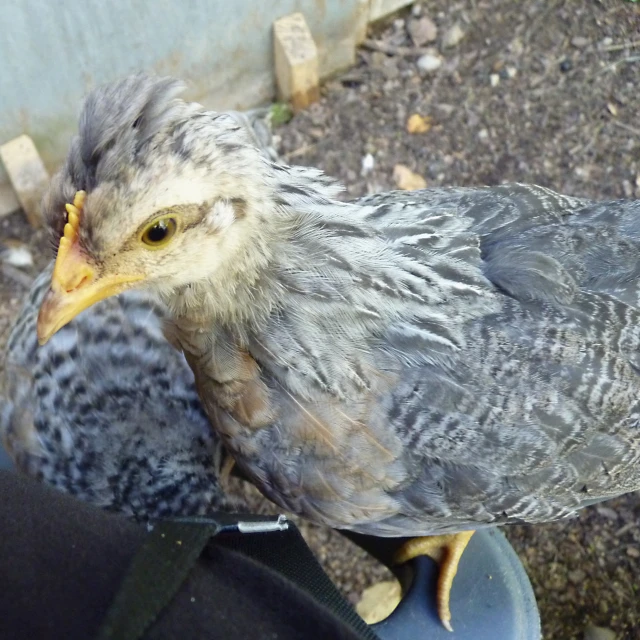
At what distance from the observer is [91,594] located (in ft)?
3.37

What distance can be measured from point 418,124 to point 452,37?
448mm

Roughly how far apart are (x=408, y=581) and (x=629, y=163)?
1.88 m

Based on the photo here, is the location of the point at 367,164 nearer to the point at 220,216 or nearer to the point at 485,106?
the point at 485,106

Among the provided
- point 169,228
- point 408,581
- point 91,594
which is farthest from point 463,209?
point 91,594

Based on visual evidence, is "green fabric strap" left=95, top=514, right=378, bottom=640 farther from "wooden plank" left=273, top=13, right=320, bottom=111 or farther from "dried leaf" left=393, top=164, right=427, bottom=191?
"wooden plank" left=273, top=13, right=320, bottom=111

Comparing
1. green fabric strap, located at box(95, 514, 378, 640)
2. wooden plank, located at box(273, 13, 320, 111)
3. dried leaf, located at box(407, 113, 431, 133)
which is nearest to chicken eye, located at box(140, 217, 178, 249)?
green fabric strap, located at box(95, 514, 378, 640)

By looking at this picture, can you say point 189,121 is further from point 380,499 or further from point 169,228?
point 380,499

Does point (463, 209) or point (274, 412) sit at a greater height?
point (463, 209)

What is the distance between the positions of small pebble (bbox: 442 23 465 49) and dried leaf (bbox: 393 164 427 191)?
0.63 metres

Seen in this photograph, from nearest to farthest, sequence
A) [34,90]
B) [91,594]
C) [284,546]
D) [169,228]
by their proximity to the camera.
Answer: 1. [91,594]
2. [169,228]
3. [284,546]
4. [34,90]

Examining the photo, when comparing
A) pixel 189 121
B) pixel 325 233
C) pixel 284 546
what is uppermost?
pixel 189 121

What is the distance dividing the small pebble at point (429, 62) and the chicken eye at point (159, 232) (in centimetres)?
217

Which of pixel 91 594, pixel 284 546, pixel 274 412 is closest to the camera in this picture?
pixel 91 594

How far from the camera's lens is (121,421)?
1.68 m
